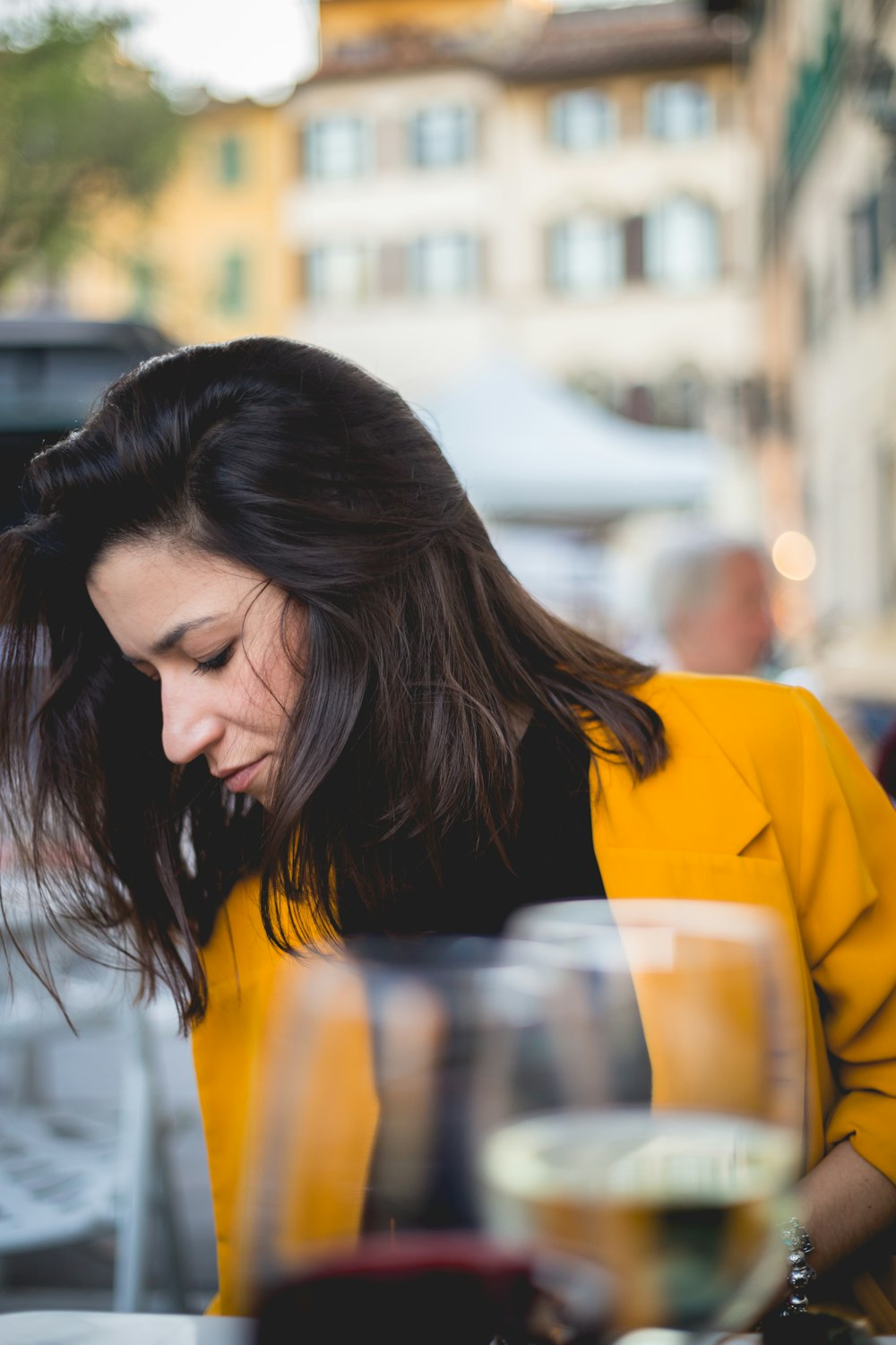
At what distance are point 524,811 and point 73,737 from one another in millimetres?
514

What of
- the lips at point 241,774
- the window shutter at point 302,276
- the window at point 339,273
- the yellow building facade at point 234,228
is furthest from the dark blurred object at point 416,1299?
the window shutter at point 302,276

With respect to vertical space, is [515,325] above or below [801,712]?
above

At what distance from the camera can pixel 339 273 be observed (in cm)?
2556

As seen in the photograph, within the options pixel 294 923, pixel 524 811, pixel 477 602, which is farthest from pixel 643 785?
pixel 294 923

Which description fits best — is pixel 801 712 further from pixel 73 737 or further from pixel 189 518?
pixel 73 737

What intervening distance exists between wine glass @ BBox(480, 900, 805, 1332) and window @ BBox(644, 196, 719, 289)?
2441cm

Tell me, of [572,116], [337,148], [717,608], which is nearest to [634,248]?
[572,116]

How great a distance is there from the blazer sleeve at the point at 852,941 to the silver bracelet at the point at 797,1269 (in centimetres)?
21

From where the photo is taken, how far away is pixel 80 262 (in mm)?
16125

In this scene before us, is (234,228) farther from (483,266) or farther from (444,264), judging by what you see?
(483,266)

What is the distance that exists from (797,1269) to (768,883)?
1.20ft

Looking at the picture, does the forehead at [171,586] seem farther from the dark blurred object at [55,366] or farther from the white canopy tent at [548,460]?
the white canopy tent at [548,460]

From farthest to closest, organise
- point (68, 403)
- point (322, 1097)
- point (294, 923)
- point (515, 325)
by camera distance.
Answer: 1. point (515, 325)
2. point (68, 403)
3. point (294, 923)
4. point (322, 1097)

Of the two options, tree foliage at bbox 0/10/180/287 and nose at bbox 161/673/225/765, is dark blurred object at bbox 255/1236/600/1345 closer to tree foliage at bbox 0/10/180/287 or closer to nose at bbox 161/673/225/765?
nose at bbox 161/673/225/765
